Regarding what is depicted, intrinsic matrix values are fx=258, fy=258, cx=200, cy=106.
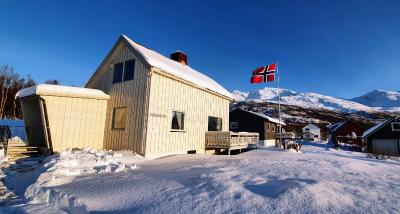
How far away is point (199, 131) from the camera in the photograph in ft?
57.6

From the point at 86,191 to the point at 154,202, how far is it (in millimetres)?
2209

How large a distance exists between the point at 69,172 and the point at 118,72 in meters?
8.25

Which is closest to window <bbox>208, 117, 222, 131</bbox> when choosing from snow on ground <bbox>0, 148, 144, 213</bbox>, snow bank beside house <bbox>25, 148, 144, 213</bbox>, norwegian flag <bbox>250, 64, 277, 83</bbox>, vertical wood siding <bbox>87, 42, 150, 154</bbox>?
norwegian flag <bbox>250, 64, 277, 83</bbox>

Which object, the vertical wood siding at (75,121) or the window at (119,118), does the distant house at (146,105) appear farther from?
the vertical wood siding at (75,121)

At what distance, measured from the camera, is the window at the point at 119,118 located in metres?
14.2

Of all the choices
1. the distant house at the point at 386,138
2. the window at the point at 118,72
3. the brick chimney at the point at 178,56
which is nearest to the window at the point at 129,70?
the window at the point at 118,72

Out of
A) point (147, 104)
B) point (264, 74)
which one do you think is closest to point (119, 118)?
point (147, 104)

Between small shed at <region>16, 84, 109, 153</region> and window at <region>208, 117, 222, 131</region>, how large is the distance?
7583 mm

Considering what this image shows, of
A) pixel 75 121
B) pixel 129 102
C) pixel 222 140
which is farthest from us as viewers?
pixel 222 140

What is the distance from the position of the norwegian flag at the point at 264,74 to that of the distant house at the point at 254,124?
601 inches

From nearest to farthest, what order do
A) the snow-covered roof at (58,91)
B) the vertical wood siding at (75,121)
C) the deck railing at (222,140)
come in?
1. the snow-covered roof at (58,91)
2. the vertical wood siding at (75,121)
3. the deck railing at (222,140)

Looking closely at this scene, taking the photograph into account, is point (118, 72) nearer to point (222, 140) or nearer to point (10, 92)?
point (222, 140)

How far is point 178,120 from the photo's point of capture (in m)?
15.5

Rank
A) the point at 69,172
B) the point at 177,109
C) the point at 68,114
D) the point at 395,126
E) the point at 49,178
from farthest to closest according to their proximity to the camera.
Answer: the point at 395,126 < the point at 177,109 < the point at 68,114 < the point at 69,172 < the point at 49,178
